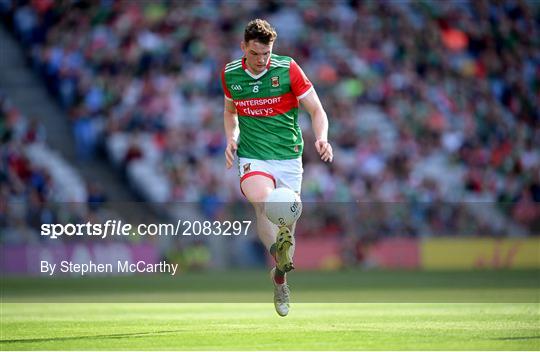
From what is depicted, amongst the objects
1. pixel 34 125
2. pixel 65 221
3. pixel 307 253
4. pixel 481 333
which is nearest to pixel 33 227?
pixel 65 221

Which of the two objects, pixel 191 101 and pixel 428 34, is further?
pixel 428 34

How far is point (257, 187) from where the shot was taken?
34.9 feet

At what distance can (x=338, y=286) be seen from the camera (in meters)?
18.8

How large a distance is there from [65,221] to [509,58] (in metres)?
15.5

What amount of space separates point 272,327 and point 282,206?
1.16m

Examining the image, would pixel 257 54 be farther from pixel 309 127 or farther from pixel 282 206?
pixel 309 127

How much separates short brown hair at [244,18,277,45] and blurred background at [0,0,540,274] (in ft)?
36.9

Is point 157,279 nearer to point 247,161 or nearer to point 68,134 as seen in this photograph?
point 68,134

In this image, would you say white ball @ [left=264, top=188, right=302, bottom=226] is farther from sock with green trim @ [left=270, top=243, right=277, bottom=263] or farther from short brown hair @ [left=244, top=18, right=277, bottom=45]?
short brown hair @ [left=244, top=18, right=277, bottom=45]

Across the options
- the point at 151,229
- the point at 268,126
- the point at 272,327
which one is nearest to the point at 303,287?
the point at 151,229

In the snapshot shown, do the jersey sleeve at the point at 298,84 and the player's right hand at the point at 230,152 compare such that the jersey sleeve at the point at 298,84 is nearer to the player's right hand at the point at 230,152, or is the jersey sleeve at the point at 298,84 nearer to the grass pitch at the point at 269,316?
the player's right hand at the point at 230,152

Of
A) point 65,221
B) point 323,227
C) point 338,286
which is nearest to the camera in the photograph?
point 338,286

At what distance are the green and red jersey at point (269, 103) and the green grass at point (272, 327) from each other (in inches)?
69.3

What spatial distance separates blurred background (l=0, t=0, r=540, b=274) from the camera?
24.3 meters
